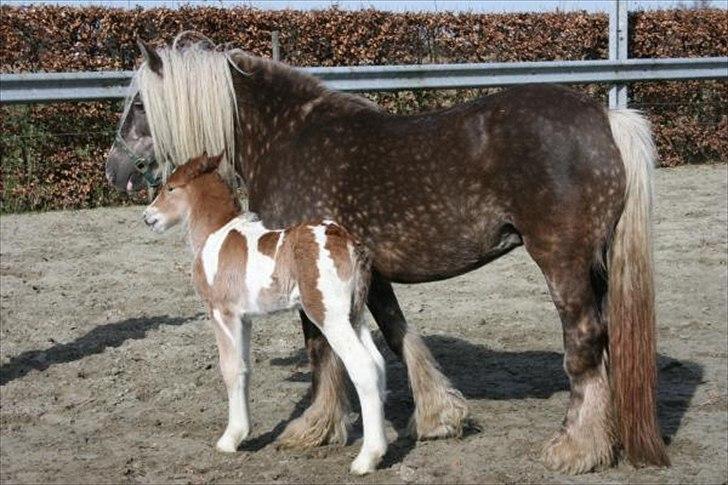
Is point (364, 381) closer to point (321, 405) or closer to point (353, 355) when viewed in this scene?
point (353, 355)

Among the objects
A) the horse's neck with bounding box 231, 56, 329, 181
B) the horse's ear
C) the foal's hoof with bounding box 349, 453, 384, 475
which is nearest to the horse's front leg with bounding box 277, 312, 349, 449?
the foal's hoof with bounding box 349, 453, 384, 475

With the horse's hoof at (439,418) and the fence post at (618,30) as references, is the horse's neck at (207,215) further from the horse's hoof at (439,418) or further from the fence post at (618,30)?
the fence post at (618,30)

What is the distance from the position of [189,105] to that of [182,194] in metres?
0.59

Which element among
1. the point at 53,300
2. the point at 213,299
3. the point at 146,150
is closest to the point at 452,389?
the point at 213,299

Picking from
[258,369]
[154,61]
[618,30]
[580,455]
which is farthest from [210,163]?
[618,30]

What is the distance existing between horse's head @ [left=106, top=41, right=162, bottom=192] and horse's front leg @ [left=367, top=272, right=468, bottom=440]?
56.7 inches

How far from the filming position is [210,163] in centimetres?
560

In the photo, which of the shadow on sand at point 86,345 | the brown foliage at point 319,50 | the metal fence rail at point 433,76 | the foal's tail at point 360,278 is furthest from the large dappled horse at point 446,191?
the brown foliage at point 319,50

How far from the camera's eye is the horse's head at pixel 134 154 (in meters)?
6.04

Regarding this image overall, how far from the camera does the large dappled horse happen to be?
5.11 metres

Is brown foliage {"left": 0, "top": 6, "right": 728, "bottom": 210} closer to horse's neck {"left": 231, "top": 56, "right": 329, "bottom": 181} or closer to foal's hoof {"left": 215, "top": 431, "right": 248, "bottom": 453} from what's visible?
horse's neck {"left": 231, "top": 56, "right": 329, "bottom": 181}

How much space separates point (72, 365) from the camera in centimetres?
708

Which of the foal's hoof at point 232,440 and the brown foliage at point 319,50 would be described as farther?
the brown foliage at point 319,50

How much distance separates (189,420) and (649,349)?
8.48 feet
